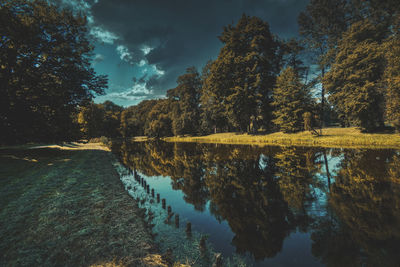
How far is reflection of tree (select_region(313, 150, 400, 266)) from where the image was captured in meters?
4.03

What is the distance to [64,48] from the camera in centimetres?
1748

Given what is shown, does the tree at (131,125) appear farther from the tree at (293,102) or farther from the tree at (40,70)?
the tree at (293,102)

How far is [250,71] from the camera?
107 ft

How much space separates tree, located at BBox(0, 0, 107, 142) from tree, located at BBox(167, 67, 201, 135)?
31.6 m

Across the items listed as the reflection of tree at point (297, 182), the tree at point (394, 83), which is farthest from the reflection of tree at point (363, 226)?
the tree at point (394, 83)

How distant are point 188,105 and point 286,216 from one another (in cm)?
4829

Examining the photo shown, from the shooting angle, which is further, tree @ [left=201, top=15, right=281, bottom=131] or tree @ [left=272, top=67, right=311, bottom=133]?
tree @ [left=201, top=15, right=281, bottom=131]

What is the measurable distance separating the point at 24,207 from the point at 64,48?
60.3 ft

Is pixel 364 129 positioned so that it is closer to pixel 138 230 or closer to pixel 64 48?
pixel 138 230

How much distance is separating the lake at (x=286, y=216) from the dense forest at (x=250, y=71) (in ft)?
49.5

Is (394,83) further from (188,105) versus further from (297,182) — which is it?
(188,105)

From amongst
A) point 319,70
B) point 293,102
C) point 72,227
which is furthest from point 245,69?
point 72,227

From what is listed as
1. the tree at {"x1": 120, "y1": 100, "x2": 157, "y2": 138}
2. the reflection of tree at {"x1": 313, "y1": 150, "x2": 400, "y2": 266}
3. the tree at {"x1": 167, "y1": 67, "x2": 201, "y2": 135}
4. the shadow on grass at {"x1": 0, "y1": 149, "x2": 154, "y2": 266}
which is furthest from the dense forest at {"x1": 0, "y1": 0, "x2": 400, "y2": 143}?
the tree at {"x1": 120, "y1": 100, "x2": 157, "y2": 138}

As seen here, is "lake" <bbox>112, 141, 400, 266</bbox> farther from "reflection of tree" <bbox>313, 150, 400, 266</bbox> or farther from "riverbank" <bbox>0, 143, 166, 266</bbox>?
"riverbank" <bbox>0, 143, 166, 266</bbox>
